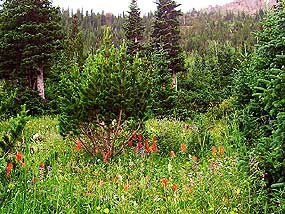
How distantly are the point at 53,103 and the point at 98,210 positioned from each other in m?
14.9

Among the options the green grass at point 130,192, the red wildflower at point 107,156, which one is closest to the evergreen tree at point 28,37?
the red wildflower at point 107,156

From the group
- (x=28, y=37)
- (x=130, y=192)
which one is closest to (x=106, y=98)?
(x=130, y=192)

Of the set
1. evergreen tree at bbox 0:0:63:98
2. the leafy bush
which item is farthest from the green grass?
evergreen tree at bbox 0:0:63:98

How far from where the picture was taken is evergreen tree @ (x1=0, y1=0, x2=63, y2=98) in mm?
20219

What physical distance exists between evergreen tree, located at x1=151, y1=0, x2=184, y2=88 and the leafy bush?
2127cm

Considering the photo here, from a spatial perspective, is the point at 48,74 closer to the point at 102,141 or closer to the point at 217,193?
the point at 102,141

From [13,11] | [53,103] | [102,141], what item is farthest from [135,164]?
[13,11]

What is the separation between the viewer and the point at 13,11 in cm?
2061

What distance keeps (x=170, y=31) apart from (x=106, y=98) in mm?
23068

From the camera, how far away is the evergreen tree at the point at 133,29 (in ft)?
98.7

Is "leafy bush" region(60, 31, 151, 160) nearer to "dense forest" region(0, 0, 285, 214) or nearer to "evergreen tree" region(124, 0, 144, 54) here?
"dense forest" region(0, 0, 285, 214)

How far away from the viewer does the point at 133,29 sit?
30500 millimetres

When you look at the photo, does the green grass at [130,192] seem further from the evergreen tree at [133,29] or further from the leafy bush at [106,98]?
the evergreen tree at [133,29]

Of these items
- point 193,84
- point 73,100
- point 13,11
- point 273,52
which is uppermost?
point 13,11
